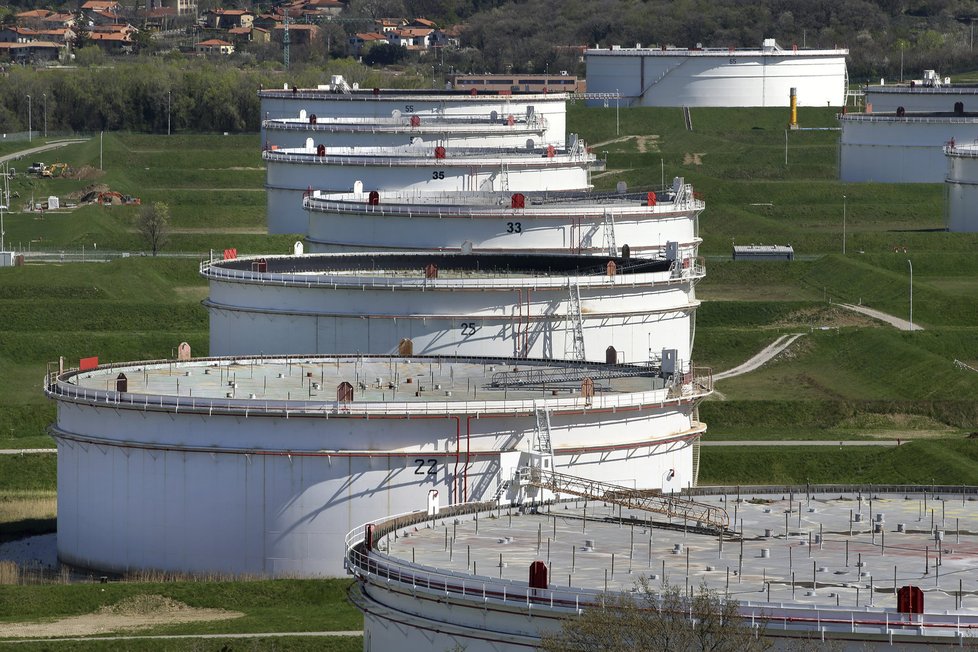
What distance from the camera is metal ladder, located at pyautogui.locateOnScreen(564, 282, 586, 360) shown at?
9119 centimetres

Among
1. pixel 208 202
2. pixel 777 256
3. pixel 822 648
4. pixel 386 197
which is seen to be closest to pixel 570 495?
pixel 822 648

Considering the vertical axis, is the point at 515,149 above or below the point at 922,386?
above

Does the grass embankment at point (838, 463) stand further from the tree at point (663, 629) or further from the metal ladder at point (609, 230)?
the tree at point (663, 629)

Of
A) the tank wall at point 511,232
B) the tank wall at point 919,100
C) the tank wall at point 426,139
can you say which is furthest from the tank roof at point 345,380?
the tank wall at point 919,100

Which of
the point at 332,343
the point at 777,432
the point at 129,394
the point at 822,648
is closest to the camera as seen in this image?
the point at 822,648

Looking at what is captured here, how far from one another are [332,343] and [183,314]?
32456mm

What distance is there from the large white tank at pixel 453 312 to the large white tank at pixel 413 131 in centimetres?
4845

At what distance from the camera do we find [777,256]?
13938cm

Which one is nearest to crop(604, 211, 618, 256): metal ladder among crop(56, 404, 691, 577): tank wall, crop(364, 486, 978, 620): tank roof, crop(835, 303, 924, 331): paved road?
crop(835, 303, 924, 331): paved road

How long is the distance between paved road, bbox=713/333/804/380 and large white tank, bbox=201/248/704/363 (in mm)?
13952

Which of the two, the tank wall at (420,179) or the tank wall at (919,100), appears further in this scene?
the tank wall at (919,100)

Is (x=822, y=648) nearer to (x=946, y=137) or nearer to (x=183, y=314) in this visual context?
(x=183, y=314)

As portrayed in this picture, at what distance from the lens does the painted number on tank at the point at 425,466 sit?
225 feet

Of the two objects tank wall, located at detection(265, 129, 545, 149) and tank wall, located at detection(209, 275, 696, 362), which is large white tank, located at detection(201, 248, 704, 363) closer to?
tank wall, located at detection(209, 275, 696, 362)
